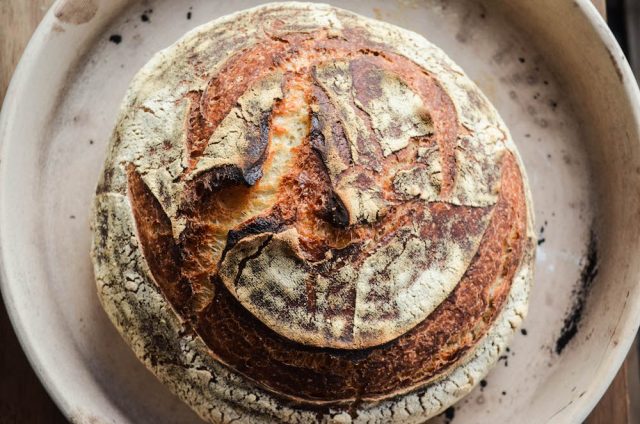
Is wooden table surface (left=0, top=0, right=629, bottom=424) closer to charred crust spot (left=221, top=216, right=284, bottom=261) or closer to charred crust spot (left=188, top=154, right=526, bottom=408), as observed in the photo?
charred crust spot (left=188, top=154, right=526, bottom=408)

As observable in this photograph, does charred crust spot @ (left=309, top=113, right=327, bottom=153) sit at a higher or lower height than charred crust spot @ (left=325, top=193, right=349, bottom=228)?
higher

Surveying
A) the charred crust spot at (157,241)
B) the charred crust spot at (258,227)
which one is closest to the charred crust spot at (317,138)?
the charred crust spot at (258,227)

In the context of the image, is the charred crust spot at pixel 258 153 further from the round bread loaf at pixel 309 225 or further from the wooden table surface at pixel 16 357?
the wooden table surface at pixel 16 357

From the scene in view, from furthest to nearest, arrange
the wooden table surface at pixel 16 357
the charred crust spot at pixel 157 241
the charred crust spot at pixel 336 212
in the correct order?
the wooden table surface at pixel 16 357
the charred crust spot at pixel 157 241
the charred crust spot at pixel 336 212

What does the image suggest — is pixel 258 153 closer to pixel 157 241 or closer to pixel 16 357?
pixel 157 241

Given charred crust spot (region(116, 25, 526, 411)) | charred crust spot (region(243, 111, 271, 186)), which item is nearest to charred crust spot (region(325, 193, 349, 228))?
charred crust spot (region(116, 25, 526, 411))

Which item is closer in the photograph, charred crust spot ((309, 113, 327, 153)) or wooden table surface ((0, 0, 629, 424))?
charred crust spot ((309, 113, 327, 153))
